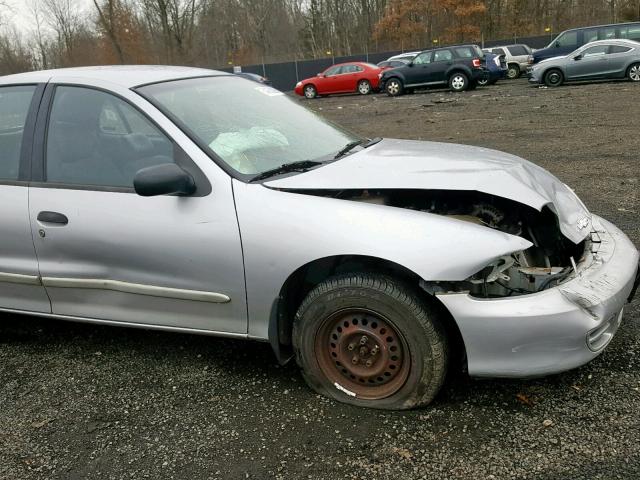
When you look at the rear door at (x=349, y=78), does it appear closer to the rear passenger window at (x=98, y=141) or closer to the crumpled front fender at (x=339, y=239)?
the rear passenger window at (x=98, y=141)

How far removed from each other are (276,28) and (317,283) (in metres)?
62.3

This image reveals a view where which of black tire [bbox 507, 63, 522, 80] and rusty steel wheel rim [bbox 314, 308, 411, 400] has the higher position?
black tire [bbox 507, 63, 522, 80]

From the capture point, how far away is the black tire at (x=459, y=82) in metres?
20.9

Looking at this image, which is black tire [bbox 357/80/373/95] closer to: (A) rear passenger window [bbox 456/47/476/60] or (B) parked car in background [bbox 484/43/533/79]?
(A) rear passenger window [bbox 456/47/476/60]

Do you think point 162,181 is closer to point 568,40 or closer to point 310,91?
point 310,91

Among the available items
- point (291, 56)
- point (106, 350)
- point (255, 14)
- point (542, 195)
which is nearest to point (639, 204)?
point (542, 195)

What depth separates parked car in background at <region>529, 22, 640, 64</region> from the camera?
2138cm

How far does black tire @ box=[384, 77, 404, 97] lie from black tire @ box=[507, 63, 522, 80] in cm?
612

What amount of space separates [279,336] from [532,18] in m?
47.1

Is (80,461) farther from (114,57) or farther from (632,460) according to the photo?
(114,57)

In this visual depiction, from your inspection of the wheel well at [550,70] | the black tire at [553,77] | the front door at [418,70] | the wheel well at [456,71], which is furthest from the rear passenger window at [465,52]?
the black tire at [553,77]

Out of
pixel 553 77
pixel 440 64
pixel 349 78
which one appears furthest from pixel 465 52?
pixel 349 78

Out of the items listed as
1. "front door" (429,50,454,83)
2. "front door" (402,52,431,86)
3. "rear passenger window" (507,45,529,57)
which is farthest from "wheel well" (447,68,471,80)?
"rear passenger window" (507,45,529,57)

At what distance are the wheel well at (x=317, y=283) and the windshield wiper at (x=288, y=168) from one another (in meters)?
0.51
